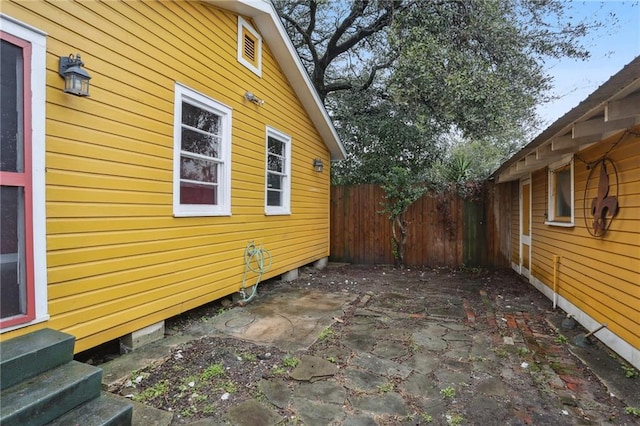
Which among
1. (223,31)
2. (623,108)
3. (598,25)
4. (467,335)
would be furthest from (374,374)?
(598,25)

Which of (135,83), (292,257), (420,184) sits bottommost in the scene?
(292,257)

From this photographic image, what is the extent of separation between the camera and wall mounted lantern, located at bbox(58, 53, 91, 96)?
8.24 ft

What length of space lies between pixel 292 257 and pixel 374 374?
385 cm

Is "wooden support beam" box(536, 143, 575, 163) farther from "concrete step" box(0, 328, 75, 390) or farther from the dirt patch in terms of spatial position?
"concrete step" box(0, 328, 75, 390)

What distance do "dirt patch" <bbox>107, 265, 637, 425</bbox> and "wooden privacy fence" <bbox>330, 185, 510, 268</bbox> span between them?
305 centimetres

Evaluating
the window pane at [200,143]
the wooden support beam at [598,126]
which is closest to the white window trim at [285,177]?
the window pane at [200,143]

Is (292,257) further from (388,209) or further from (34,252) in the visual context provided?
(34,252)

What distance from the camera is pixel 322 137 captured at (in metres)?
8.01

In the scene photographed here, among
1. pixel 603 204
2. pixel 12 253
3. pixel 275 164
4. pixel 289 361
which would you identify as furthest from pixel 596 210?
pixel 12 253

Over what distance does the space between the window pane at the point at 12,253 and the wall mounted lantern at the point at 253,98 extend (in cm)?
322

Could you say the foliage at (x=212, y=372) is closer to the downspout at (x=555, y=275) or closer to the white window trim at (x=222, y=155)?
the white window trim at (x=222, y=155)

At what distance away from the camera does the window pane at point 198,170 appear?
3.94 meters

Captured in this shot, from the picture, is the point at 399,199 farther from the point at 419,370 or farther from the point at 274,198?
the point at 419,370

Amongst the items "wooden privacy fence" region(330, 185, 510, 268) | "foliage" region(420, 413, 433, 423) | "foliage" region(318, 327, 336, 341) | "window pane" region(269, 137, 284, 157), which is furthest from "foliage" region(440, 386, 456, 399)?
"wooden privacy fence" region(330, 185, 510, 268)
